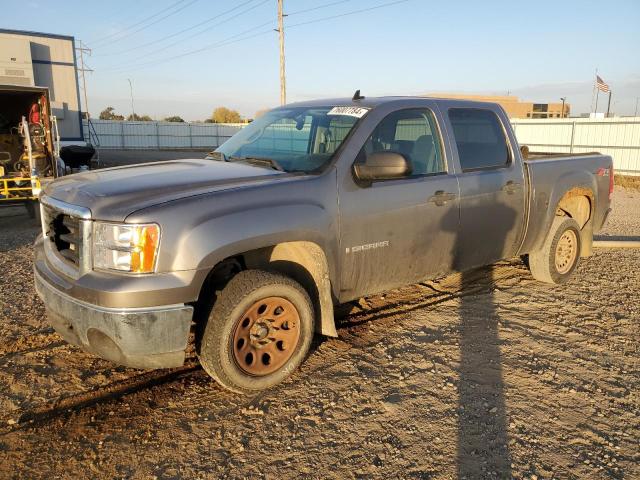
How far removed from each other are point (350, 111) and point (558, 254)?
326cm

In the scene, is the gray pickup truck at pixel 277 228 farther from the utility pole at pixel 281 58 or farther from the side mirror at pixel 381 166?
the utility pole at pixel 281 58

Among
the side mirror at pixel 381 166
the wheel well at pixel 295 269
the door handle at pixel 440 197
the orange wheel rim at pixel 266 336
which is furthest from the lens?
the door handle at pixel 440 197

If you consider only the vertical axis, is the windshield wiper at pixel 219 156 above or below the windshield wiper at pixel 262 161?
above

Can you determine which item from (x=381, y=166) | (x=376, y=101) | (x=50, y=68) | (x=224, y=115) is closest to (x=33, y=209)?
(x=50, y=68)

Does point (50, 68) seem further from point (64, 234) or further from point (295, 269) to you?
point (295, 269)

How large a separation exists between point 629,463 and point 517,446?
56 cm

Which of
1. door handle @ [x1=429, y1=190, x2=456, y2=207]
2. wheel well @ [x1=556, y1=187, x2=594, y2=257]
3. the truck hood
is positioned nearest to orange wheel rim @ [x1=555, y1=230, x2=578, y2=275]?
wheel well @ [x1=556, y1=187, x2=594, y2=257]

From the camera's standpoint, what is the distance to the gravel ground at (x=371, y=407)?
271 centimetres

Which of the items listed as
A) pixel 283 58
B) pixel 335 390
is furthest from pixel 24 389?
pixel 283 58

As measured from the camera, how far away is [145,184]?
325 cm

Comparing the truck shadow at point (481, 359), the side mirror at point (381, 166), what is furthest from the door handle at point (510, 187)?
the side mirror at point (381, 166)

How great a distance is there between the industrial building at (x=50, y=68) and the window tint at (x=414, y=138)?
40.9 ft

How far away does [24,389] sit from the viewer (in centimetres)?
345

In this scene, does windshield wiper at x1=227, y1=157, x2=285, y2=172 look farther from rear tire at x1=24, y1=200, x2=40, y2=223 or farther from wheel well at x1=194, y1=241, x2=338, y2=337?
rear tire at x1=24, y1=200, x2=40, y2=223
